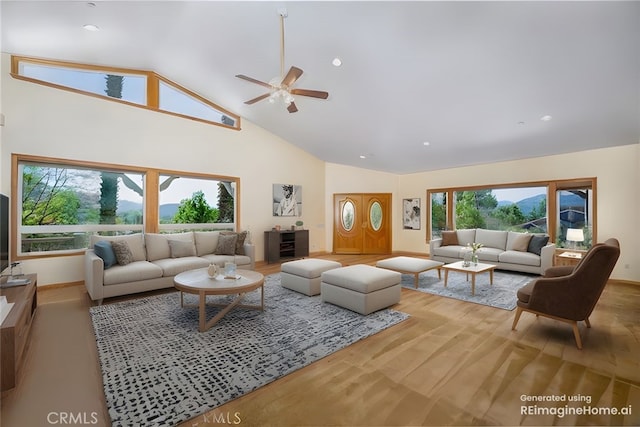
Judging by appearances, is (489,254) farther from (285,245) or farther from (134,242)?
(134,242)

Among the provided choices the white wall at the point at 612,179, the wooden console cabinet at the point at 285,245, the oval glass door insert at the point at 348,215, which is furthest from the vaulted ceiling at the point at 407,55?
the oval glass door insert at the point at 348,215

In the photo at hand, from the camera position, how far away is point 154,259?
189 inches

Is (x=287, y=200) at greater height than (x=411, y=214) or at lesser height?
greater

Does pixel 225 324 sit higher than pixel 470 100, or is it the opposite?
pixel 470 100

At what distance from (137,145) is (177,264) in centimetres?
250

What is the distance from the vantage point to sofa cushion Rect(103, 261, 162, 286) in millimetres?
3869

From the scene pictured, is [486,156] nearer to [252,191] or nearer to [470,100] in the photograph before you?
[470,100]

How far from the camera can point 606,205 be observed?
541 cm

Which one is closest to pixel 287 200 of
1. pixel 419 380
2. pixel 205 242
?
pixel 205 242

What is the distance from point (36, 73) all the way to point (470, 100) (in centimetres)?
688

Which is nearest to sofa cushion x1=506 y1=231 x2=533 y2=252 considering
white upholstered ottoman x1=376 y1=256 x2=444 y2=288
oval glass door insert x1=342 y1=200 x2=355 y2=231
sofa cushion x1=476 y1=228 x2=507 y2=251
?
sofa cushion x1=476 y1=228 x2=507 y2=251

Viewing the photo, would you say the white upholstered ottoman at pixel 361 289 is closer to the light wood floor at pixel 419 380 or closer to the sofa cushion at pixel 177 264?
the light wood floor at pixel 419 380

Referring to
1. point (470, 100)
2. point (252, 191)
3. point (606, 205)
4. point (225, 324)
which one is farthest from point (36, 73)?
point (606, 205)

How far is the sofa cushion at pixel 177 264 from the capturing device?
173 inches
